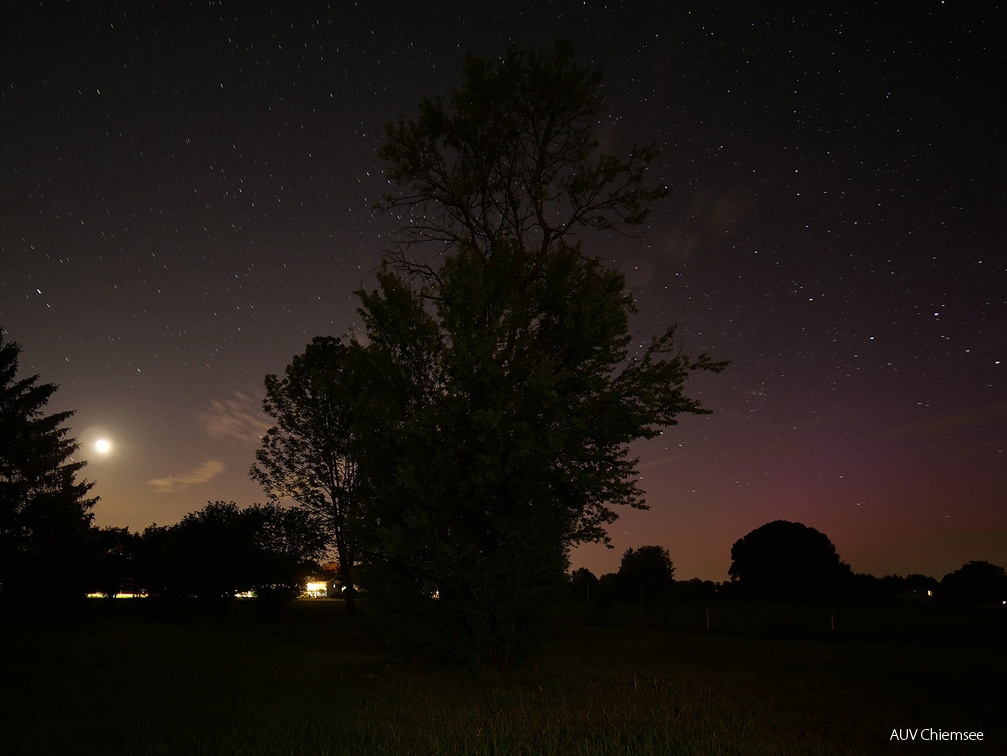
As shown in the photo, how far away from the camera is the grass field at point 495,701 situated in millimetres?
7039

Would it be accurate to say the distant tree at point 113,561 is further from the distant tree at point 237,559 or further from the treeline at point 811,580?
the treeline at point 811,580

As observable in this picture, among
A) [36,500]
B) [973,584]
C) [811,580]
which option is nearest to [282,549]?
[36,500]

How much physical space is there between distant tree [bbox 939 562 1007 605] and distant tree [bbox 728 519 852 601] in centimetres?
1025

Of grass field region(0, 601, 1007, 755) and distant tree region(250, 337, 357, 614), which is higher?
distant tree region(250, 337, 357, 614)

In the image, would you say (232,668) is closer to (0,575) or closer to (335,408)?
(335,408)

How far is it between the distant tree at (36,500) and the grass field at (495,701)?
19.8m

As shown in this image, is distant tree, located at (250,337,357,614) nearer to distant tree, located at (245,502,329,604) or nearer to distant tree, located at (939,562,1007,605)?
distant tree, located at (245,502,329,604)

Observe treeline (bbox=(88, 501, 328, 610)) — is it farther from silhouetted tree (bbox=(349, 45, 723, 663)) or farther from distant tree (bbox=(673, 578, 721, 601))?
distant tree (bbox=(673, 578, 721, 601))

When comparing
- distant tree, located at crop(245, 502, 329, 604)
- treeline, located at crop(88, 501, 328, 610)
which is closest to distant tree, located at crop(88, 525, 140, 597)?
treeline, located at crop(88, 501, 328, 610)

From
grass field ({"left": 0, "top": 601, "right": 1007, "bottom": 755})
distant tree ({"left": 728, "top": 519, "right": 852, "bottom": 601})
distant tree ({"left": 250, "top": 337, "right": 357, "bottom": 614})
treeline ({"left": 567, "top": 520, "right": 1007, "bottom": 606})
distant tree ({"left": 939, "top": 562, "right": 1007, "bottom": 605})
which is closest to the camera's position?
grass field ({"left": 0, "top": 601, "right": 1007, "bottom": 755})

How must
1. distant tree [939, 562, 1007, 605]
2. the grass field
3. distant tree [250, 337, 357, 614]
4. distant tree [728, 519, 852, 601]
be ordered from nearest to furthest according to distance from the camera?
1. the grass field
2. distant tree [250, 337, 357, 614]
3. distant tree [939, 562, 1007, 605]
4. distant tree [728, 519, 852, 601]

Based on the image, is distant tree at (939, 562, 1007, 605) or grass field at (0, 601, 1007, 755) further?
distant tree at (939, 562, 1007, 605)

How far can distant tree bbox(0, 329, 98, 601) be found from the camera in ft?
109

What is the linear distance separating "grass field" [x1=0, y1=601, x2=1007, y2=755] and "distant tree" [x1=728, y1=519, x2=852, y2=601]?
202 ft
